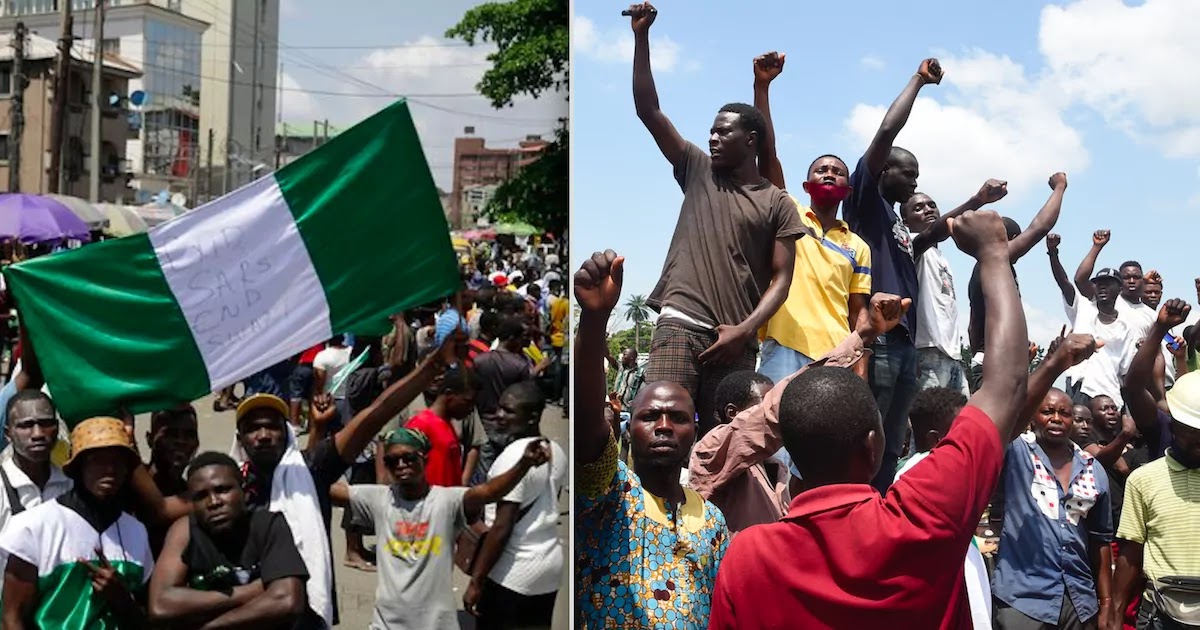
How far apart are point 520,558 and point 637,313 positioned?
1.60m

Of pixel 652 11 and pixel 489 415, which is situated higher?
pixel 652 11

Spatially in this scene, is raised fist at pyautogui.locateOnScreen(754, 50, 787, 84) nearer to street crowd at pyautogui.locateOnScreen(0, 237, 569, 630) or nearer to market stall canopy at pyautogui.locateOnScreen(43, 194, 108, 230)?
street crowd at pyautogui.locateOnScreen(0, 237, 569, 630)

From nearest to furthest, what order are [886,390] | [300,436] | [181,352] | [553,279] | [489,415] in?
[886,390] < [181,352] < [489,415] < [300,436] < [553,279]

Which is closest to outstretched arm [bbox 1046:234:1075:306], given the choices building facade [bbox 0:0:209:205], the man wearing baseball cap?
the man wearing baseball cap

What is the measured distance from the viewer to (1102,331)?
6836mm

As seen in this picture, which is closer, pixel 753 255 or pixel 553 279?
pixel 753 255

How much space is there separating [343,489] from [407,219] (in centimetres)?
108

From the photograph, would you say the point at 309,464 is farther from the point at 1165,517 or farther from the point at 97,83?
the point at 97,83

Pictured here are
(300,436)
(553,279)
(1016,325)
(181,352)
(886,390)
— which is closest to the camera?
(1016,325)

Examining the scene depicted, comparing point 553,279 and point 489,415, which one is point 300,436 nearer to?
point 489,415

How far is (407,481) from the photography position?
→ 542cm

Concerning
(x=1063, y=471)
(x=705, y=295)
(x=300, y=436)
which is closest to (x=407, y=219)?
→ (x=705, y=295)

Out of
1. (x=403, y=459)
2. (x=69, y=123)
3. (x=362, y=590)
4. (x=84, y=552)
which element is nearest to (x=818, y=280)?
(x=403, y=459)

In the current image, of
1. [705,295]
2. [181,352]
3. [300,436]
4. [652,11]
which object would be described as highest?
[652,11]
